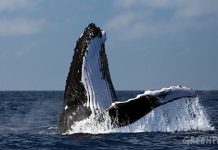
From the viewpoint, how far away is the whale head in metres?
14.5

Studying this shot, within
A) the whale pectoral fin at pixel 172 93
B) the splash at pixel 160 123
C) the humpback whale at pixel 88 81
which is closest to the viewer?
the whale pectoral fin at pixel 172 93

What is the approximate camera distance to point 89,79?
14.5 metres

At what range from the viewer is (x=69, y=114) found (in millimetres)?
14766

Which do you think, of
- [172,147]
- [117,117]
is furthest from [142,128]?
[117,117]

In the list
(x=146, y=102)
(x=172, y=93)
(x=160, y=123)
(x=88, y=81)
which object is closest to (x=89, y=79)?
(x=88, y=81)

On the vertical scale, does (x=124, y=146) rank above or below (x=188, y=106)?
below

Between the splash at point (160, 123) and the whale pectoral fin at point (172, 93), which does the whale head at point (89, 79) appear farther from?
the whale pectoral fin at point (172, 93)

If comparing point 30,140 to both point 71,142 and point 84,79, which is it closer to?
point 71,142

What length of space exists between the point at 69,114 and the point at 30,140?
216 cm

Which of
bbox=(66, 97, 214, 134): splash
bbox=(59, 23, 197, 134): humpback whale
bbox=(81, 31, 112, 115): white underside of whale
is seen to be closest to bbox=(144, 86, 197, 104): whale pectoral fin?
bbox=(66, 97, 214, 134): splash

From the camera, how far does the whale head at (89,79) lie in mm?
14500

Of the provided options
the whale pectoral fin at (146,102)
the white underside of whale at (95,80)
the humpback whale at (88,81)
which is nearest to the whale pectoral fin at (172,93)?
the whale pectoral fin at (146,102)

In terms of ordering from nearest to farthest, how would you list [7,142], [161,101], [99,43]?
[161,101], [99,43], [7,142]

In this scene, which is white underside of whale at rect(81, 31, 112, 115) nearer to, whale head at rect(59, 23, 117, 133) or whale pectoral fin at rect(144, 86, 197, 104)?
whale head at rect(59, 23, 117, 133)
